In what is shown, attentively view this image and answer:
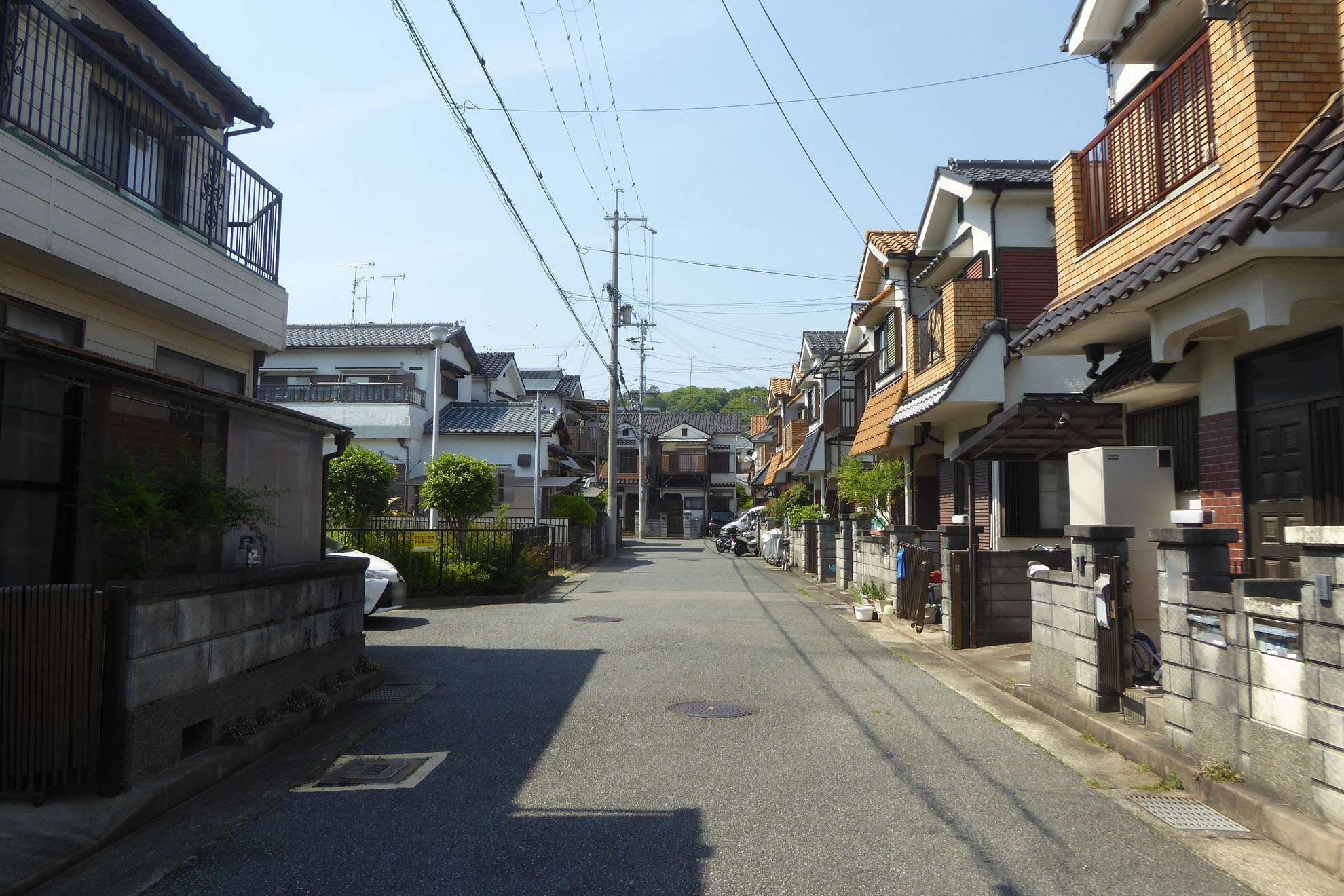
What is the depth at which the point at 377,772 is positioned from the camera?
20.6 ft

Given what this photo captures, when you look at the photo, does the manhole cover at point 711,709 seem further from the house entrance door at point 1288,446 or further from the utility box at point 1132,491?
the house entrance door at point 1288,446

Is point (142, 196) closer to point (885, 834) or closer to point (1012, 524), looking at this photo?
point (885, 834)

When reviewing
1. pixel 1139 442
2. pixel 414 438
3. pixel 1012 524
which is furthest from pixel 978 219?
pixel 414 438

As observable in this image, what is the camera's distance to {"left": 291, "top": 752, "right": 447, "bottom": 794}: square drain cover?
19.5 ft

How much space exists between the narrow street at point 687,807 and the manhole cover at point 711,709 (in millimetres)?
162

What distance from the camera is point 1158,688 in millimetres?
7121

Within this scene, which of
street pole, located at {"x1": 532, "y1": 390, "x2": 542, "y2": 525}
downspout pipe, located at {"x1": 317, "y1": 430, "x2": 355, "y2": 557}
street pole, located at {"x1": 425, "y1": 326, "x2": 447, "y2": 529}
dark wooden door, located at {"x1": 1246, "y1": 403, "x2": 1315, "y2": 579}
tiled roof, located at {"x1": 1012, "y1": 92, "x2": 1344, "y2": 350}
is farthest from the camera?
street pole, located at {"x1": 532, "y1": 390, "x2": 542, "y2": 525}

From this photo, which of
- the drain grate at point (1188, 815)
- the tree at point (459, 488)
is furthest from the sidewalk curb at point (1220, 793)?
the tree at point (459, 488)

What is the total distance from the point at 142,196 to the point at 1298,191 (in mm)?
9813

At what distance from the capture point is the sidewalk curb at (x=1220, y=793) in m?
4.32

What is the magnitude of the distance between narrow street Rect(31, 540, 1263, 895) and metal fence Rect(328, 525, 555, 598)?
842 cm

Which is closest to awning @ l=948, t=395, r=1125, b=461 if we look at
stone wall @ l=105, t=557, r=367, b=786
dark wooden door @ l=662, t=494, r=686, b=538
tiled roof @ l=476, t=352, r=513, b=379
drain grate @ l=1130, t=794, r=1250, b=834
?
drain grate @ l=1130, t=794, r=1250, b=834

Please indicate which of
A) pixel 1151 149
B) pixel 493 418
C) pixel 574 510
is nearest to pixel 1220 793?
pixel 1151 149

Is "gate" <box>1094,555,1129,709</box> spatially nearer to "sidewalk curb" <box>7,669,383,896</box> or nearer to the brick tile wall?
the brick tile wall
